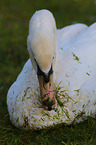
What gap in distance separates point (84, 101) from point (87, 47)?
96 centimetres

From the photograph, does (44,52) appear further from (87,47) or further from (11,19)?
(11,19)

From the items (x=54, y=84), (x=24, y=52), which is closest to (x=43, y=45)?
(x=54, y=84)

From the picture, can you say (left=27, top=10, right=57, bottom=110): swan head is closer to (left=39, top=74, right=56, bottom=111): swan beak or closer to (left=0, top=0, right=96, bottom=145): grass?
(left=39, top=74, right=56, bottom=111): swan beak

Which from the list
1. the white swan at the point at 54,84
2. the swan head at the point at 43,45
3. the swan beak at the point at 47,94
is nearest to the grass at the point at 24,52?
Answer: the white swan at the point at 54,84

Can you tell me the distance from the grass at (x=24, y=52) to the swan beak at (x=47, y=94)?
33cm

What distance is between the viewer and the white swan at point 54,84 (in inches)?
151

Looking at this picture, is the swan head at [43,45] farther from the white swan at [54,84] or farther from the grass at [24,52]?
the grass at [24,52]

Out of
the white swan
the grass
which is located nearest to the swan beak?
the white swan

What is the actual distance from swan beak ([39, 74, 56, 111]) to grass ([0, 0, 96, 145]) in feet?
1.07

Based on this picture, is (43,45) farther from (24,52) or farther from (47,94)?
(24,52)

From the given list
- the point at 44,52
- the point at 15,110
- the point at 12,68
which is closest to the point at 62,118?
the point at 15,110

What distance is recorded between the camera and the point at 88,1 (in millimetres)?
10531

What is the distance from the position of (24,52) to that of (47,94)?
3.57 m

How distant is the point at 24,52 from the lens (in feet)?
25.0
